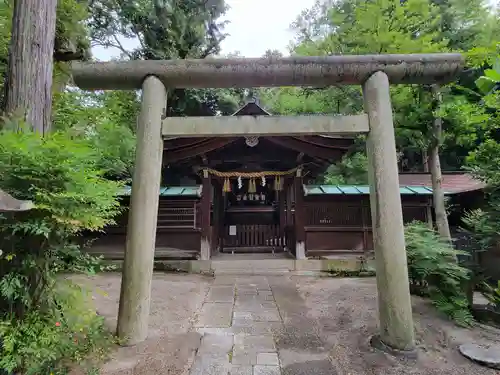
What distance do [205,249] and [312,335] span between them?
5.35 meters

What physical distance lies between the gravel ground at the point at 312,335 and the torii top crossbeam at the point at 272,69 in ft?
9.11

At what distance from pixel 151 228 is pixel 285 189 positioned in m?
8.02

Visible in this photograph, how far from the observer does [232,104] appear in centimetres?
1639

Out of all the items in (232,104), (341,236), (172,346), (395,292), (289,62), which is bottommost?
(172,346)

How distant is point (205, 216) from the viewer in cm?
905

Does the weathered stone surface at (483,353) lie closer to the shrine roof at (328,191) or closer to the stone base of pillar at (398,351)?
the stone base of pillar at (398,351)

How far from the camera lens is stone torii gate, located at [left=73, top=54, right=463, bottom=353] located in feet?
11.4

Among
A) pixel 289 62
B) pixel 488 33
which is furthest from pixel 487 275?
pixel 488 33

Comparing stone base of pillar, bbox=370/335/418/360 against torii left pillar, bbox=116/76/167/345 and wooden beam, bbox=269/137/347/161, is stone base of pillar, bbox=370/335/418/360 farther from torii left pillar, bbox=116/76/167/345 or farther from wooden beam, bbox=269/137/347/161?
wooden beam, bbox=269/137/347/161

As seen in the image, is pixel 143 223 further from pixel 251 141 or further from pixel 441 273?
pixel 251 141

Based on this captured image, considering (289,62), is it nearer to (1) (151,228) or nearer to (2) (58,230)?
(1) (151,228)

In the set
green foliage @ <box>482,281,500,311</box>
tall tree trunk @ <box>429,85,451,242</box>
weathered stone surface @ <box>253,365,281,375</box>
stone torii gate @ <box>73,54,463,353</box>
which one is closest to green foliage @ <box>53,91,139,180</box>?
stone torii gate @ <box>73,54,463,353</box>

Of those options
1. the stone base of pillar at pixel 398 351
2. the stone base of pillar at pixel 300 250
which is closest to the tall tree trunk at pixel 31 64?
the stone base of pillar at pixel 398 351

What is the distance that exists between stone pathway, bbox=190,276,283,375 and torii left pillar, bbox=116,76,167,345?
877 millimetres
